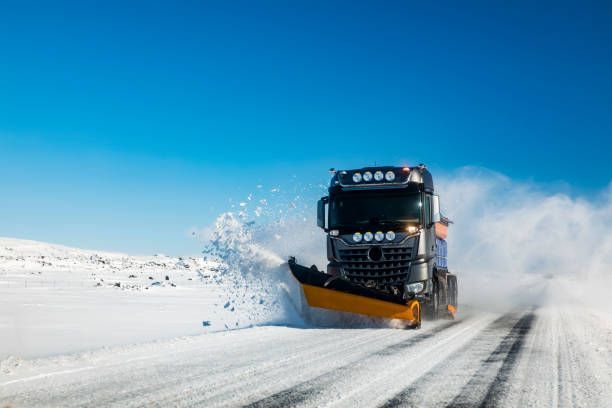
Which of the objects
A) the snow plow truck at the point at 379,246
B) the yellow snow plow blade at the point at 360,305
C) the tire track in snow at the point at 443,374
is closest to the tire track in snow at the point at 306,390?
the tire track in snow at the point at 443,374

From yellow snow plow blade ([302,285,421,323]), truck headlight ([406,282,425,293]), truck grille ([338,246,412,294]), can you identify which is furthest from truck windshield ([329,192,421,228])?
yellow snow plow blade ([302,285,421,323])

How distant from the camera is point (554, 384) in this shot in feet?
17.6

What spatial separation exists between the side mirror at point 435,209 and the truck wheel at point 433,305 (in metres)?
1.67

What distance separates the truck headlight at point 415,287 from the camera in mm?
11633

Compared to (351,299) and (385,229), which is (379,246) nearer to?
(385,229)

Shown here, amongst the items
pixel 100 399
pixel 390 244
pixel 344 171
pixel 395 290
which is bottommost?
pixel 100 399

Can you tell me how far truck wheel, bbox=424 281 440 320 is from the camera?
12672 millimetres

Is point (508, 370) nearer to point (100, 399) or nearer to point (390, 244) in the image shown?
point (100, 399)


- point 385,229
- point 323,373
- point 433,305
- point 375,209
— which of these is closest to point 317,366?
point 323,373

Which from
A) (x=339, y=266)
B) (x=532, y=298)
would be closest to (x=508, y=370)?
(x=339, y=266)

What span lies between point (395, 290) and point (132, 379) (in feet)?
23.4

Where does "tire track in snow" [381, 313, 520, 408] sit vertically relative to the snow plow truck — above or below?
below

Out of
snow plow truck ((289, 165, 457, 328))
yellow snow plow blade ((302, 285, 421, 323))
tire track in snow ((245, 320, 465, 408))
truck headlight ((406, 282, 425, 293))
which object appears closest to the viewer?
tire track in snow ((245, 320, 465, 408))

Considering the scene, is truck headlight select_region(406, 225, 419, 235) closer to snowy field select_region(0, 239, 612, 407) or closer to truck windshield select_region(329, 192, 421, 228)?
truck windshield select_region(329, 192, 421, 228)
